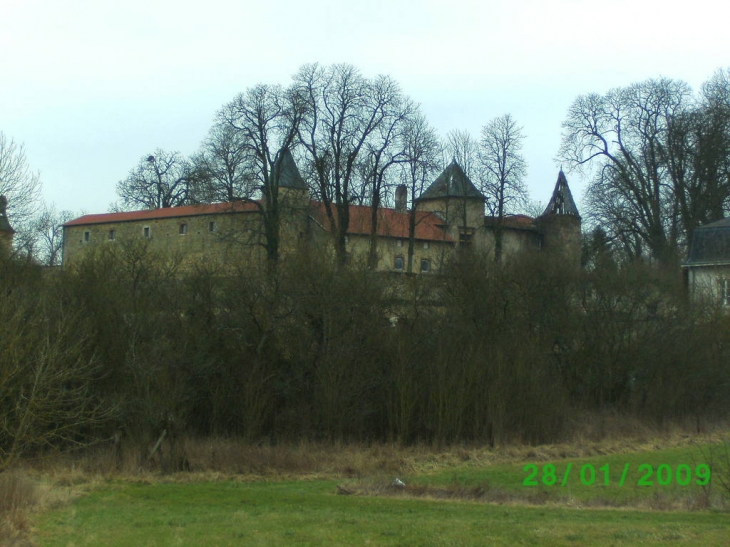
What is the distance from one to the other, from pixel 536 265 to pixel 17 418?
20.3 meters

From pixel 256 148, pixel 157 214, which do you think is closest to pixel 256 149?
pixel 256 148

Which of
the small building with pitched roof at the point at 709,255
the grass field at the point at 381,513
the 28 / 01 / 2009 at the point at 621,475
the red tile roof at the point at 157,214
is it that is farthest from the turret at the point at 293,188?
the grass field at the point at 381,513

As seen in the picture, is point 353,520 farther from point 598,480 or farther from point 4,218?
point 4,218

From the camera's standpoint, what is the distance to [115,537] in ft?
37.1

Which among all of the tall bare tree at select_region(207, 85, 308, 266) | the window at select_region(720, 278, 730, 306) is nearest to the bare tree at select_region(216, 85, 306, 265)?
the tall bare tree at select_region(207, 85, 308, 266)

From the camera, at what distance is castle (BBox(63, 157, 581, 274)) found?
41.0 meters

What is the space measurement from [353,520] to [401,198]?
36.7 meters

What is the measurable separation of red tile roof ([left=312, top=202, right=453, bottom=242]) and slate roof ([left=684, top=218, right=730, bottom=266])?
1228 centimetres

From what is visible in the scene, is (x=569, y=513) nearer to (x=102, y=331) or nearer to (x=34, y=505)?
(x=34, y=505)

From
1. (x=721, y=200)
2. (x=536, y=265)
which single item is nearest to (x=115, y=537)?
(x=536, y=265)

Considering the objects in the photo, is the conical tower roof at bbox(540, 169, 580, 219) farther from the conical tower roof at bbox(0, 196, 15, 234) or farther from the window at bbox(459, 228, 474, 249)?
the conical tower roof at bbox(0, 196, 15, 234)

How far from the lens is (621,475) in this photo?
19516 mm

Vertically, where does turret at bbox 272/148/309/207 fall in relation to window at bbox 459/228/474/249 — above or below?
above

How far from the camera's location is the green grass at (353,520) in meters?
10.5
